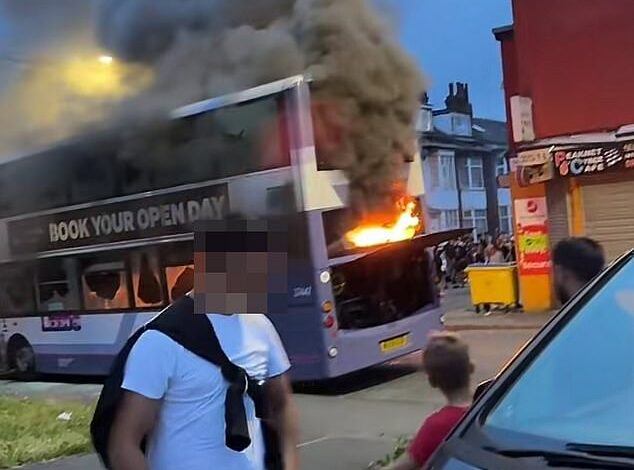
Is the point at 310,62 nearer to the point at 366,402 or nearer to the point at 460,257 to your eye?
the point at 366,402

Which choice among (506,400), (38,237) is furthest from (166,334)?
(38,237)

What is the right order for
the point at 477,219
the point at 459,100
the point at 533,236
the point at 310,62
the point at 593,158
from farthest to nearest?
the point at 459,100, the point at 477,219, the point at 533,236, the point at 593,158, the point at 310,62

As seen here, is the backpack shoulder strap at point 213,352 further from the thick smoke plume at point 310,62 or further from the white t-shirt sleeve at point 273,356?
the thick smoke plume at point 310,62

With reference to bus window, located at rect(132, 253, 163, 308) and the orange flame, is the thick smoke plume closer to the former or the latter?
the orange flame

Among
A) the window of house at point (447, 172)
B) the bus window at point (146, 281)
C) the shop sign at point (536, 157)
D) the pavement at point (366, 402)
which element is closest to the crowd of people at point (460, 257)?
the shop sign at point (536, 157)

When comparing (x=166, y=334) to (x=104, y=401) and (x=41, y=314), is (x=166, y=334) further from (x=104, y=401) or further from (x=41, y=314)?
(x=41, y=314)

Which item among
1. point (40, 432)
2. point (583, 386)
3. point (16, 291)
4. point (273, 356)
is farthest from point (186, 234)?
point (583, 386)

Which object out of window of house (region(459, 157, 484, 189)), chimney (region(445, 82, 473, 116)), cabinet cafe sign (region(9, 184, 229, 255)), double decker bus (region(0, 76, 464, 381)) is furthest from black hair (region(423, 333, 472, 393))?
chimney (region(445, 82, 473, 116))

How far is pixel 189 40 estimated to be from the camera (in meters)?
11.7

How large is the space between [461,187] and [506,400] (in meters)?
51.0

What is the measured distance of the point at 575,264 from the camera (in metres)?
4.57

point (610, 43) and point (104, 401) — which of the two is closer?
point (104, 401)

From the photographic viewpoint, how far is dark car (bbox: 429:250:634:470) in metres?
2.22

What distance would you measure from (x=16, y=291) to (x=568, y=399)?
13.2m
